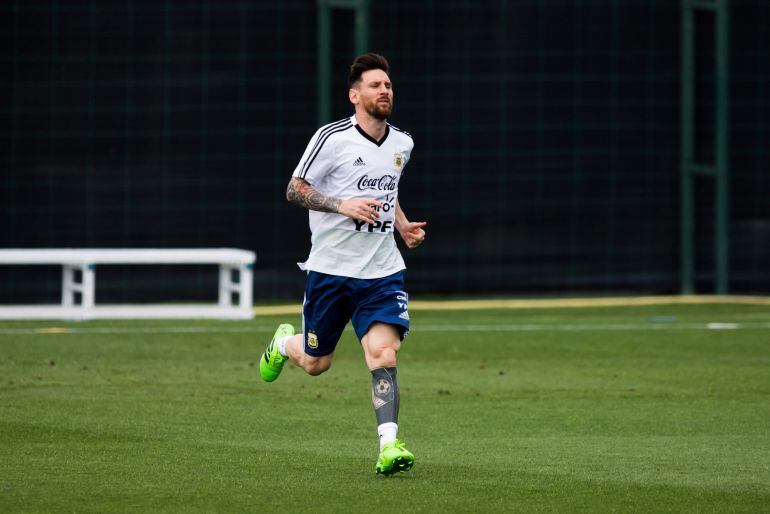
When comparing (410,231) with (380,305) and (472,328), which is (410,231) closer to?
(380,305)

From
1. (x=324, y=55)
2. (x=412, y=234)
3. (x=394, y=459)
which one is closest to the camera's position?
(x=394, y=459)

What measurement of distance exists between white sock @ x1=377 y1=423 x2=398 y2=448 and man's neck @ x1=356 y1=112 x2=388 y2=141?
1613 mm

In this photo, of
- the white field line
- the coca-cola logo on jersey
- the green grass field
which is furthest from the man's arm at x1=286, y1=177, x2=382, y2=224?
the white field line

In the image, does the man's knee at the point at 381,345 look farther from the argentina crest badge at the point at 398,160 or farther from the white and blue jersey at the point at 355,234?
the argentina crest badge at the point at 398,160

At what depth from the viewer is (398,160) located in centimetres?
829

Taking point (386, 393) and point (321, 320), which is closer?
point (386, 393)

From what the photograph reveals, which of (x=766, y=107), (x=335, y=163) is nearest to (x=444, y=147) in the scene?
(x=766, y=107)

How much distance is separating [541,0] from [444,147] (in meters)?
2.38

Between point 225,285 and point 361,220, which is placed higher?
point 361,220

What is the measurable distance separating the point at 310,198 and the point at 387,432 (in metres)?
1.35

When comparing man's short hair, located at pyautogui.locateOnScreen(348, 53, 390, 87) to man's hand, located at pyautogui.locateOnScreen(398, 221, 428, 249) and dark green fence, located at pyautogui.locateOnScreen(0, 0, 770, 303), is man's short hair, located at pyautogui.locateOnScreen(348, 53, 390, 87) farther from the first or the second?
dark green fence, located at pyautogui.locateOnScreen(0, 0, 770, 303)

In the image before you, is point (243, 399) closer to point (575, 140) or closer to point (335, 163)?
point (335, 163)

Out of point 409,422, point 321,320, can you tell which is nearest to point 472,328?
point 409,422

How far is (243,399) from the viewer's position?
1085 cm
